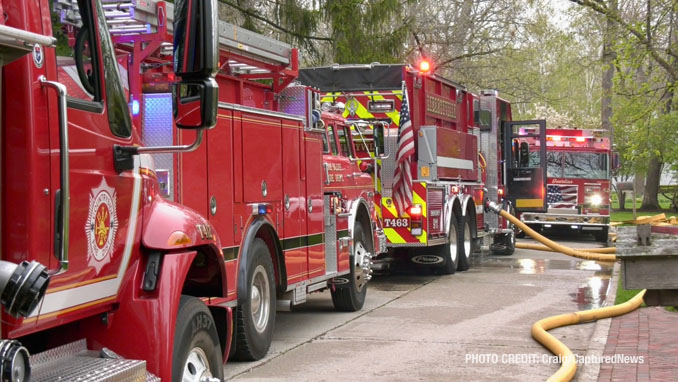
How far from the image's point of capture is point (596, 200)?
82.4 ft

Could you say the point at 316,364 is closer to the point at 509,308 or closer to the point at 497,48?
the point at 509,308

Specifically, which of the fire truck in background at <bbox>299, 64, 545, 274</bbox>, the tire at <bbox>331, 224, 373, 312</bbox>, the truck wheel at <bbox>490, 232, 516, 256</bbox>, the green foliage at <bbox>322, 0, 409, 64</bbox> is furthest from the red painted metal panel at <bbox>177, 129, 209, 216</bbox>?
the truck wheel at <bbox>490, 232, 516, 256</bbox>

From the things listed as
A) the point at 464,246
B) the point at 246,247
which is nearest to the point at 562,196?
the point at 464,246

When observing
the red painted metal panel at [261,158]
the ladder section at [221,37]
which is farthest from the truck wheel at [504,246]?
the red painted metal panel at [261,158]

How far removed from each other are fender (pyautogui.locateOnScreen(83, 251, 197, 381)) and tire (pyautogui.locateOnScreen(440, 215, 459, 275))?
12.1 meters

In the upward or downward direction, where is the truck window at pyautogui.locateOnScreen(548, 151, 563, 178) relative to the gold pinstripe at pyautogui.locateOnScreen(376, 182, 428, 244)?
upward

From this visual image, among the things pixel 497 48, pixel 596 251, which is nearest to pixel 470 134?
pixel 596 251

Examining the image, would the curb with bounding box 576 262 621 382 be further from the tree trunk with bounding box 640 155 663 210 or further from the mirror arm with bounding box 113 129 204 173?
the tree trunk with bounding box 640 155 663 210

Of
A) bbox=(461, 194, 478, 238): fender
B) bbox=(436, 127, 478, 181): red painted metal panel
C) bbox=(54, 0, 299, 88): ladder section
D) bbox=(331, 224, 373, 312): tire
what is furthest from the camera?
bbox=(461, 194, 478, 238): fender

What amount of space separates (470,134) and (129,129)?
1451cm

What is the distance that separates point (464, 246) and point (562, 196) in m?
8.85

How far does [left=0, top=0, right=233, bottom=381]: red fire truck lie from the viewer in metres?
3.59

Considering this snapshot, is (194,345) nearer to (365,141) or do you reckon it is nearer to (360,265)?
(360,265)

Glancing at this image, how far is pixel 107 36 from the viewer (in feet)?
14.6
